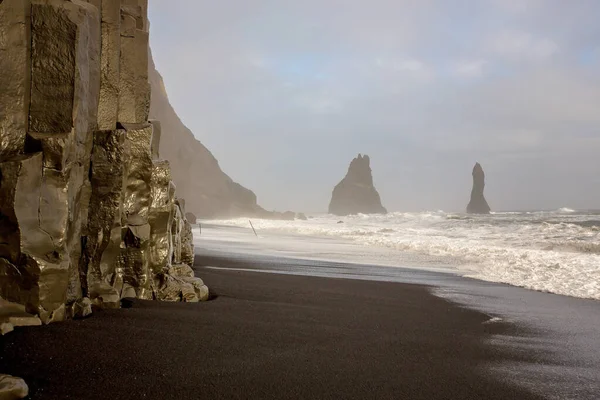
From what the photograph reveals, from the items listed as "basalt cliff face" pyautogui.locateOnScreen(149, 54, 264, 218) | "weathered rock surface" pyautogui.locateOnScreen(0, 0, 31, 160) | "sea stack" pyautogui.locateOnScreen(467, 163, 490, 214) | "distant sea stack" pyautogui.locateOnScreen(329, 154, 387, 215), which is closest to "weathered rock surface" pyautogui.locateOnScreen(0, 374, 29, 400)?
"weathered rock surface" pyautogui.locateOnScreen(0, 0, 31, 160)

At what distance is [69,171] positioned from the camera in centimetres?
366

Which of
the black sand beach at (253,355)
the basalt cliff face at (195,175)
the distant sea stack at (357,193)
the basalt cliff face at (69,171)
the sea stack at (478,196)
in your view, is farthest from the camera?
the distant sea stack at (357,193)

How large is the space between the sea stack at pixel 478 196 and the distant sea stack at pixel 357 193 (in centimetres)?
2114

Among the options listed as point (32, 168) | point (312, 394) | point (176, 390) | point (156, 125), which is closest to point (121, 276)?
point (32, 168)

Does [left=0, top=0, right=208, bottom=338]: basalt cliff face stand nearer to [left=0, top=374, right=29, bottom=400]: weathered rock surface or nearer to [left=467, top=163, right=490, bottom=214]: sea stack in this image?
[left=0, top=374, right=29, bottom=400]: weathered rock surface

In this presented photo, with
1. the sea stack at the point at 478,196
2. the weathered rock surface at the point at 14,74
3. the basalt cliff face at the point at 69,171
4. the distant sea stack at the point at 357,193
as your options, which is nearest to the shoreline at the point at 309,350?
the basalt cliff face at the point at 69,171

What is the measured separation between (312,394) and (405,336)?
185cm

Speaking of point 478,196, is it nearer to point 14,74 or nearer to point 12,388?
point 14,74

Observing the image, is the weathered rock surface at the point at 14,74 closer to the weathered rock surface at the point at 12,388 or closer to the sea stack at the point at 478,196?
the weathered rock surface at the point at 12,388

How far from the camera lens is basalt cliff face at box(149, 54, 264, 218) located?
193ft

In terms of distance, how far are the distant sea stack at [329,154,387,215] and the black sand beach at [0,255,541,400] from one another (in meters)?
91.5

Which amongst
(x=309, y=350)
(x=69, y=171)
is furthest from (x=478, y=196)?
(x=69, y=171)

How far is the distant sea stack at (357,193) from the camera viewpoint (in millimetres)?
97125

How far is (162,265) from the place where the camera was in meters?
5.39
